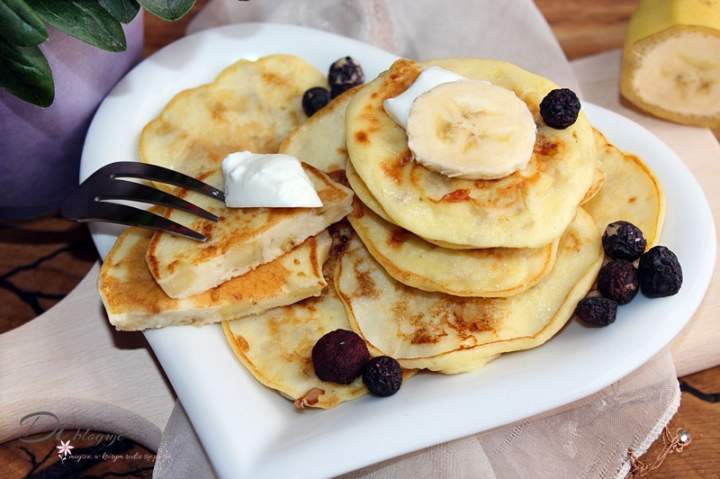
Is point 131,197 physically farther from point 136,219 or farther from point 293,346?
point 293,346

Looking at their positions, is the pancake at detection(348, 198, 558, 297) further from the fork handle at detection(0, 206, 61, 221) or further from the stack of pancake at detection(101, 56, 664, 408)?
the fork handle at detection(0, 206, 61, 221)

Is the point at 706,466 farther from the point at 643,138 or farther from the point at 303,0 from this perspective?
the point at 303,0

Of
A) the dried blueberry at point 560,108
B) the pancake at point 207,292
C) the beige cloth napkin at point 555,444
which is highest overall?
the dried blueberry at point 560,108

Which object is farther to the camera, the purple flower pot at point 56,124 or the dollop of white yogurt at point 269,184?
the purple flower pot at point 56,124

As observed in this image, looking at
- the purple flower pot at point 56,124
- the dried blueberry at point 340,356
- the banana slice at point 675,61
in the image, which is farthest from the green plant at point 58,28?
the banana slice at point 675,61

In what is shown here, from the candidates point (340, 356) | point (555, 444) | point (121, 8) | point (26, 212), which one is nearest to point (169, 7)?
point (121, 8)

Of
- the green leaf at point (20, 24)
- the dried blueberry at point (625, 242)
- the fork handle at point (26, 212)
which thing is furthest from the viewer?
the fork handle at point (26, 212)

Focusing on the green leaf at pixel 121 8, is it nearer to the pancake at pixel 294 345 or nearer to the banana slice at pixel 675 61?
the pancake at pixel 294 345
